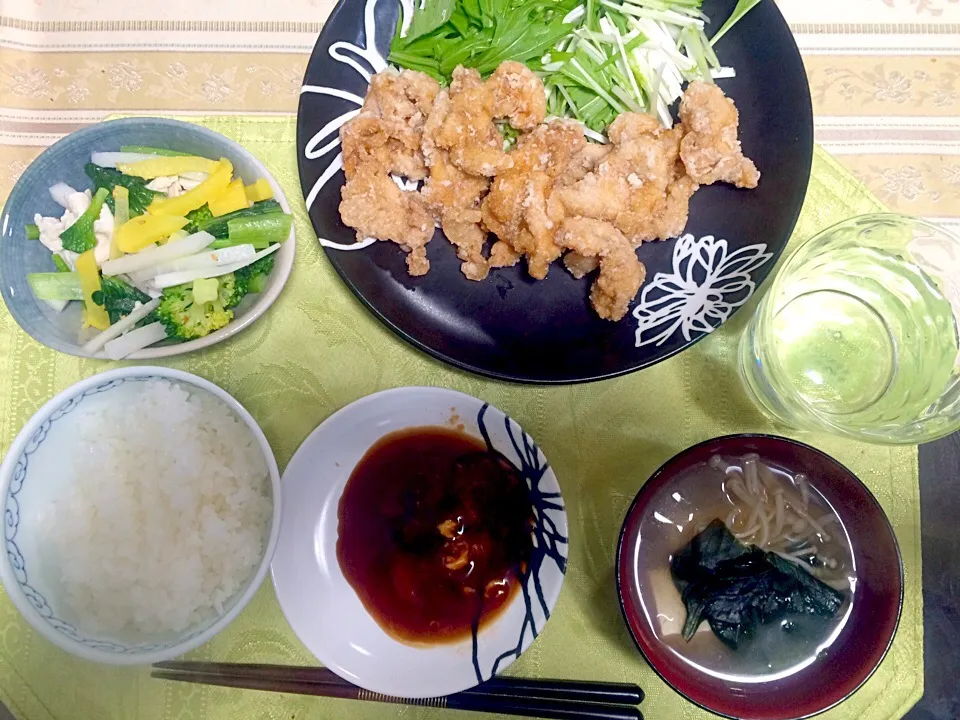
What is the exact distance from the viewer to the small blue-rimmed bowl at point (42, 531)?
1431mm

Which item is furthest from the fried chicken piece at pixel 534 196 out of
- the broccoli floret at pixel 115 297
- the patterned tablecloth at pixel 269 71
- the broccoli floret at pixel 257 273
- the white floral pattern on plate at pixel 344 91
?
the broccoli floret at pixel 115 297

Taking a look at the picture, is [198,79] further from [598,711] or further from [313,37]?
[598,711]

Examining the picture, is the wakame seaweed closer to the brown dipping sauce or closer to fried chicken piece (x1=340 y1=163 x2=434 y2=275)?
the brown dipping sauce

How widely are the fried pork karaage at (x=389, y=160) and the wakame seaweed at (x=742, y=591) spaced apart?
3.12 feet

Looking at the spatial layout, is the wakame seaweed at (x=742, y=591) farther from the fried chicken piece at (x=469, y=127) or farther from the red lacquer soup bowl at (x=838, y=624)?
the fried chicken piece at (x=469, y=127)

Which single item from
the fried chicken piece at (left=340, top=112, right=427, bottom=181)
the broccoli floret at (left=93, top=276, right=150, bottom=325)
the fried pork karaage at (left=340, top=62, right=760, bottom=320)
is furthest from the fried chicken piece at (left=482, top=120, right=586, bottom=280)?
the broccoli floret at (left=93, top=276, right=150, bottom=325)

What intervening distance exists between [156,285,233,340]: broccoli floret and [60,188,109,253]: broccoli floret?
237 millimetres

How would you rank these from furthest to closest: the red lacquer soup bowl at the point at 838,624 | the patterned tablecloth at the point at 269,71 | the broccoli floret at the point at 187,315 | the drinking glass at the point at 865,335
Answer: the patterned tablecloth at the point at 269,71
the broccoli floret at the point at 187,315
the drinking glass at the point at 865,335
the red lacquer soup bowl at the point at 838,624

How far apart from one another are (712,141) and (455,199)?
619mm

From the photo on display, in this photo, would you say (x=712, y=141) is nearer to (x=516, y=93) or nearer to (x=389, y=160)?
(x=516, y=93)

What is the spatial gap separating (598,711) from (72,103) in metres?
2.14

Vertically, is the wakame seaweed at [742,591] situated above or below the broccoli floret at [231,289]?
below

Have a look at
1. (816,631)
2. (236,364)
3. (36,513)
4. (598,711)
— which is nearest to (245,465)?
(236,364)

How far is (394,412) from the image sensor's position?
1.65 m
